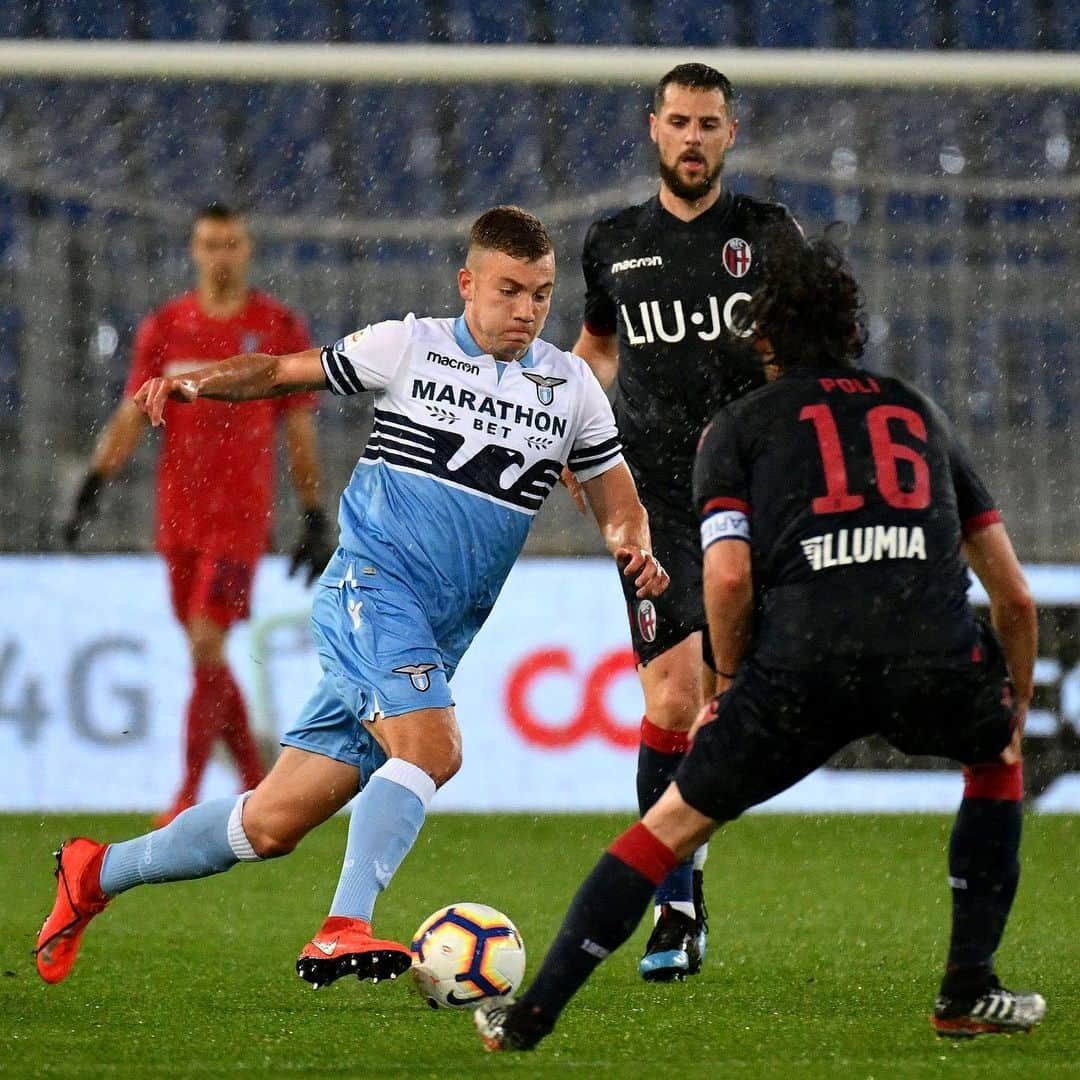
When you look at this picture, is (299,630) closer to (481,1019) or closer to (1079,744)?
(1079,744)

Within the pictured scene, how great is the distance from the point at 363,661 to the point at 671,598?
1.21 m

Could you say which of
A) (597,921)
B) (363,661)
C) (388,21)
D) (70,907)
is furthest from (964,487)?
(388,21)

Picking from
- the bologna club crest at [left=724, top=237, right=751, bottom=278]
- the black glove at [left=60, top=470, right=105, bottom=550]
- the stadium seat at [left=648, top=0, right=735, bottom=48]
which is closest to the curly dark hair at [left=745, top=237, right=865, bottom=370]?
the bologna club crest at [left=724, top=237, right=751, bottom=278]

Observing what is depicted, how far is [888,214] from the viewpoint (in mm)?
9844

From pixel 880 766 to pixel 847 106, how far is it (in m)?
4.41

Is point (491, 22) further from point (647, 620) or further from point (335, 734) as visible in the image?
point (335, 734)

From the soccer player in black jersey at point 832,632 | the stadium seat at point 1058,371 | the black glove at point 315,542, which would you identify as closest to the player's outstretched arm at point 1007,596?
the soccer player in black jersey at point 832,632

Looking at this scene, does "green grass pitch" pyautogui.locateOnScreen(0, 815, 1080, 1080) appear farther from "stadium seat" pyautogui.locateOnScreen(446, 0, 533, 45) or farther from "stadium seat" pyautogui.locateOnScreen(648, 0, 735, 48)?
"stadium seat" pyautogui.locateOnScreen(446, 0, 533, 45)

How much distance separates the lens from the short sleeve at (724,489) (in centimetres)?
369

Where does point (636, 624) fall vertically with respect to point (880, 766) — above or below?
above

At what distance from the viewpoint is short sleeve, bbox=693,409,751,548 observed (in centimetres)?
369

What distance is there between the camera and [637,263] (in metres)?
5.39

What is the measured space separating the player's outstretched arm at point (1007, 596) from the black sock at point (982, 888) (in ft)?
0.69

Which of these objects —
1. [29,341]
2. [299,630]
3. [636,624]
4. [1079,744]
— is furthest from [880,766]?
[29,341]
